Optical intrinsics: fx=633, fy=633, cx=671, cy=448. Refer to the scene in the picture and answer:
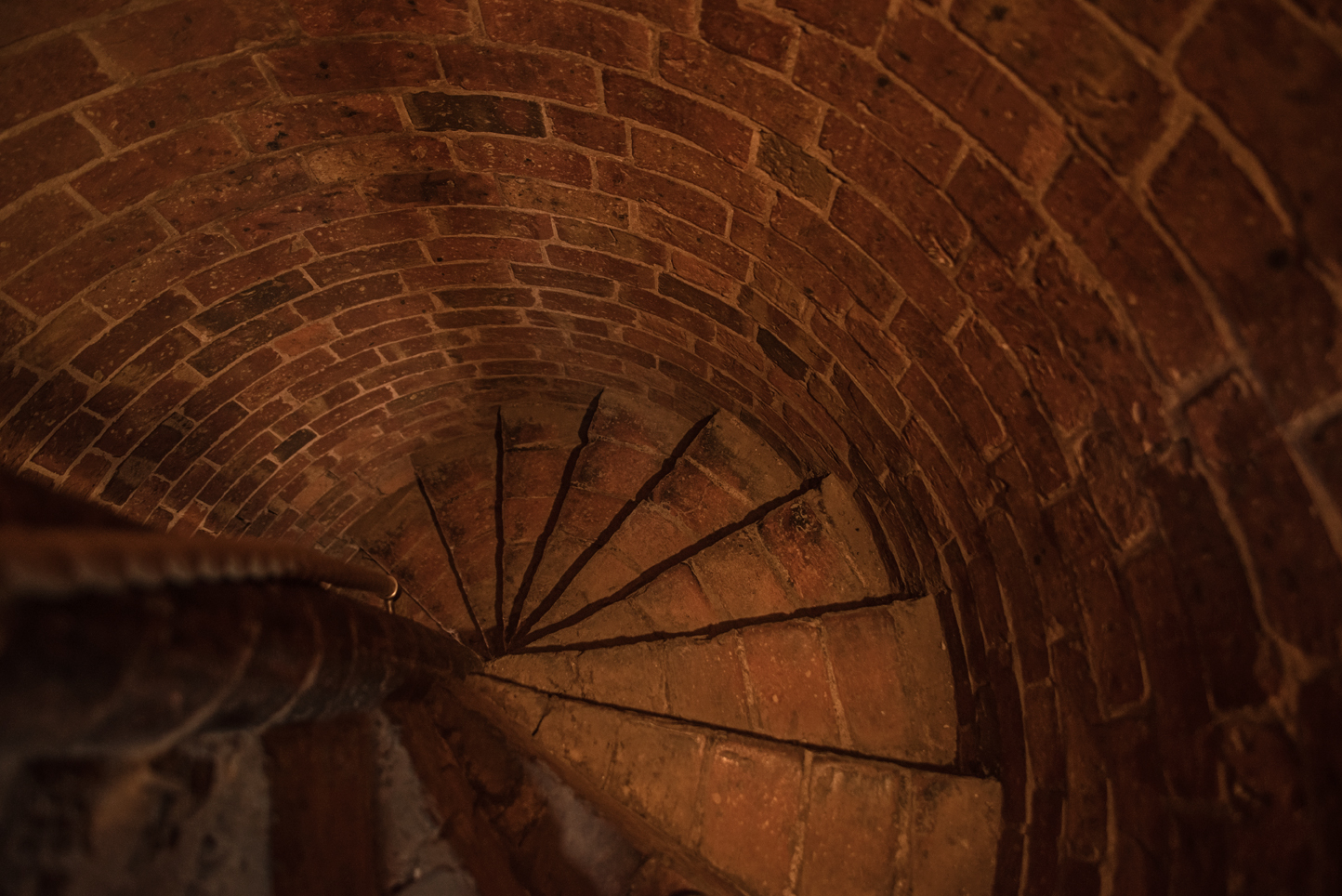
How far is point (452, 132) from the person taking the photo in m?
2.60

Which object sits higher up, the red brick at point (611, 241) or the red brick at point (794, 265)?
the red brick at point (611, 241)

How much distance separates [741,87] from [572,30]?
593mm

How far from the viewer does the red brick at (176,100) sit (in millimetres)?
2172

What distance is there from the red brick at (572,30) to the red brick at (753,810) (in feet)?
10.6

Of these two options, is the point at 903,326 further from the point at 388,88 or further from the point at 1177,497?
the point at 388,88

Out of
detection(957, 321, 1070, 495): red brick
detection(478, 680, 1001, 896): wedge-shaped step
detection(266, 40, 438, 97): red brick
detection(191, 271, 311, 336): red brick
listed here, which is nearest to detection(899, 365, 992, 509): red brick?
detection(957, 321, 1070, 495): red brick

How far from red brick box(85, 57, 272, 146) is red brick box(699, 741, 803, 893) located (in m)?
3.70

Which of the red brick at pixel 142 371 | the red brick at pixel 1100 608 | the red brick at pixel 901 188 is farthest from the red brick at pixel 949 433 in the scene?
the red brick at pixel 142 371

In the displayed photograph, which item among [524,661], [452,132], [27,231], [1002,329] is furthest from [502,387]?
[1002,329]

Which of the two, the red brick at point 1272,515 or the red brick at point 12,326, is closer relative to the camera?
the red brick at point 1272,515

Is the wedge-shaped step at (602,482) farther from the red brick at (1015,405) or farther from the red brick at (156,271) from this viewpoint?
the red brick at (1015,405)

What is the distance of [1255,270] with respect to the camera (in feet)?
3.74

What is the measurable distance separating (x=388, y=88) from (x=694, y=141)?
3.88ft

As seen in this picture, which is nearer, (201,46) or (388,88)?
(201,46)
